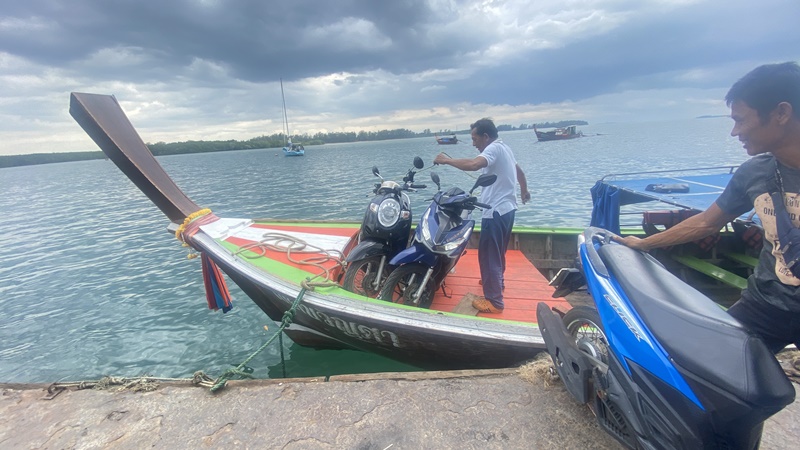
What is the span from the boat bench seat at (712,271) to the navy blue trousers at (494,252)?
2424 millimetres

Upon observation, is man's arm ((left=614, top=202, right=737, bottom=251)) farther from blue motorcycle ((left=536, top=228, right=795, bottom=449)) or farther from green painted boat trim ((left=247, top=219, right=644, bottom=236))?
green painted boat trim ((left=247, top=219, right=644, bottom=236))

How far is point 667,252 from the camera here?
4656 millimetres

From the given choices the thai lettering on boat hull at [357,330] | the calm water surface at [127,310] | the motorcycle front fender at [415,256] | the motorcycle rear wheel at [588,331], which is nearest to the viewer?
the motorcycle rear wheel at [588,331]

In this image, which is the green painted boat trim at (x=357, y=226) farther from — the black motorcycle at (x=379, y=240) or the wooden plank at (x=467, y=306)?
the wooden plank at (x=467, y=306)

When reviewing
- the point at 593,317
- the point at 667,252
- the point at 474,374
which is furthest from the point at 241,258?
the point at 667,252

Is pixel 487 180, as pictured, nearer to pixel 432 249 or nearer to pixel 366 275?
pixel 432 249

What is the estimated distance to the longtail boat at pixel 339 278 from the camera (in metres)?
2.71

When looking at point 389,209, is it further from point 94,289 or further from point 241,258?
point 94,289

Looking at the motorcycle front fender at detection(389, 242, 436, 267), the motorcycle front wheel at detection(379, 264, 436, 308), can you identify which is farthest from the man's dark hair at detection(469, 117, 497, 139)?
the motorcycle front wheel at detection(379, 264, 436, 308)

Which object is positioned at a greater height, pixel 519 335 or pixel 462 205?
pixel 462 205

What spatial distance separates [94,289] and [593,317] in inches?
323

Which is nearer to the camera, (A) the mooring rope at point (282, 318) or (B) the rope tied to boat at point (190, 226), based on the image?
(A) the mooring rope at point (282, 318)

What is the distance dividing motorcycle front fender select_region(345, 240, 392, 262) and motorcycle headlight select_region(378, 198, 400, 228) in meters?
0.22

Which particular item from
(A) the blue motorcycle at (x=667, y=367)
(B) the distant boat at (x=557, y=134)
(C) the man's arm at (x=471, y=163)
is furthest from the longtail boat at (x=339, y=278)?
(B) the distant boat at (x=557, y=134)
